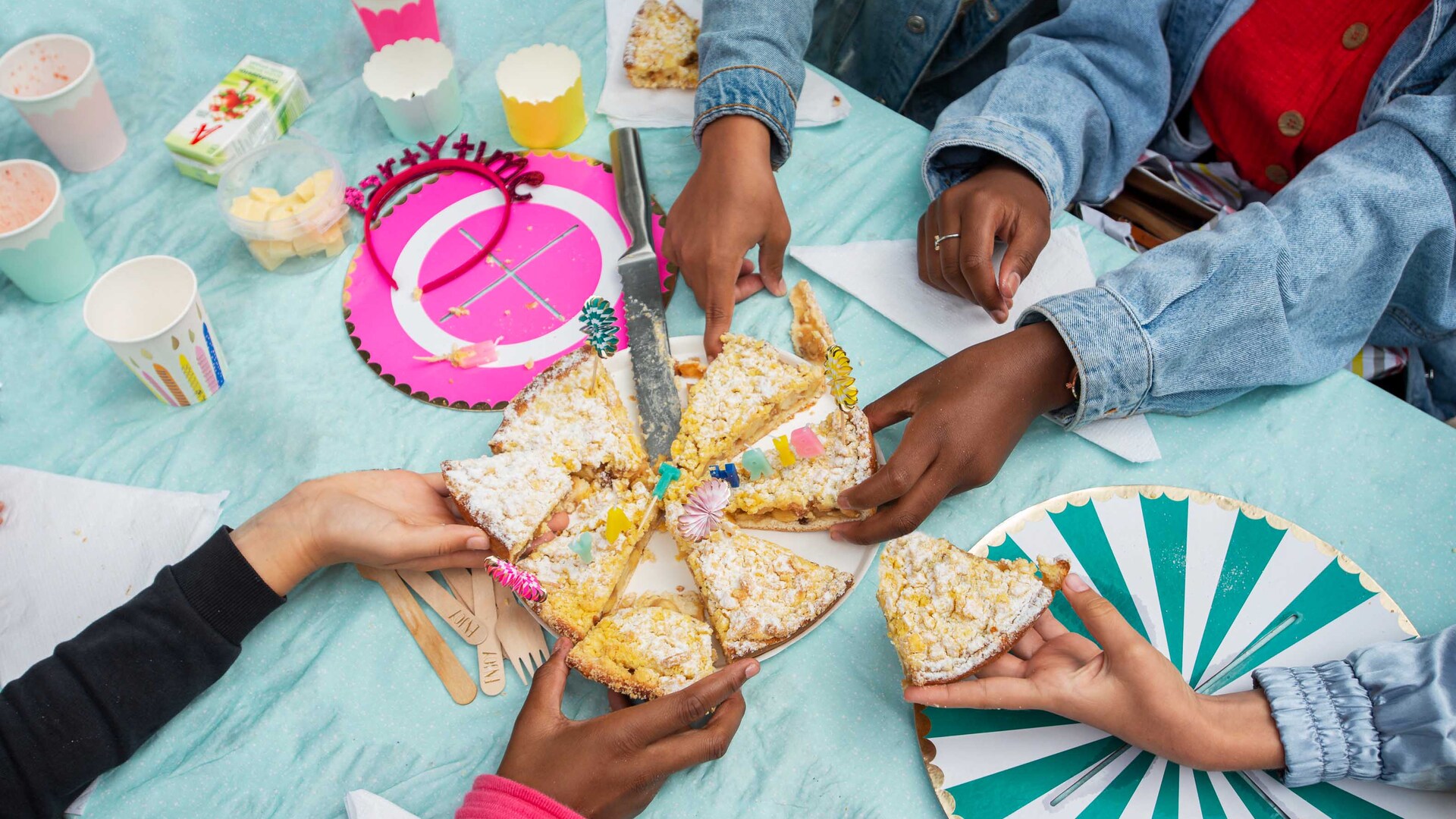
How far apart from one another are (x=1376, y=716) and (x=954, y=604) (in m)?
0.56

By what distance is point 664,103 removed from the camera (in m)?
1.87

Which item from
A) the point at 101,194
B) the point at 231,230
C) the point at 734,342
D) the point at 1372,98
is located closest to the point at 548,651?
the point at 734,342

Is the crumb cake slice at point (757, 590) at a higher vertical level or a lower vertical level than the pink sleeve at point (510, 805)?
higher

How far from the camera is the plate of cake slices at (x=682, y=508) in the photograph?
123 cm

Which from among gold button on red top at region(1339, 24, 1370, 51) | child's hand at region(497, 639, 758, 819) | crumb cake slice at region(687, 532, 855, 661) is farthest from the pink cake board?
gold button on red top at region(1339, 24, 1370, 51)

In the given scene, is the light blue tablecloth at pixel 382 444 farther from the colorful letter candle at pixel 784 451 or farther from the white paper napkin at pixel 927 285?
the colorful letter candle at pixel 784 451

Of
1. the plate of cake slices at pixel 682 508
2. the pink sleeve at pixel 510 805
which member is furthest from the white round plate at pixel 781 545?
the pink sleeve at pixel 510 805

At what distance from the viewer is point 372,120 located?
1854 mm

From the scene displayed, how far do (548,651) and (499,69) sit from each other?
1.21 m

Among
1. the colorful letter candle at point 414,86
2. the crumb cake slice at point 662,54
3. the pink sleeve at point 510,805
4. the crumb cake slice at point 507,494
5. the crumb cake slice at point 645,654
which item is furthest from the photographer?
the crumb cake slice at point 662,54

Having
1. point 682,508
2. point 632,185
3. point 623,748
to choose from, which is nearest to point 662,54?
point 632,185

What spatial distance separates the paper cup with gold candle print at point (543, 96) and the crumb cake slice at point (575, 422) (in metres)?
0.61

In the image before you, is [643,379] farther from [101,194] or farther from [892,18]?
[101,194]

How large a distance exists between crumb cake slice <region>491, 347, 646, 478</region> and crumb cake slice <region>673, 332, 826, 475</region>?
93 mm
